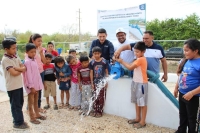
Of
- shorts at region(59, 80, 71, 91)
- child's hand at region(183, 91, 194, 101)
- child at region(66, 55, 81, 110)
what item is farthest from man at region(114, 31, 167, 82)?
shorts at region(59, 80, 71, 91)

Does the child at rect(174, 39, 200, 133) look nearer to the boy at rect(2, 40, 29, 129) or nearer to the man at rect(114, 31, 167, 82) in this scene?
the man at rect(114, 31, 167, 82)

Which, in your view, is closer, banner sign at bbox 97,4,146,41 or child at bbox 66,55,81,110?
child at bbox 66,55,81,110

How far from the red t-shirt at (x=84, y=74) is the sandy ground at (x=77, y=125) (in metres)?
0.75

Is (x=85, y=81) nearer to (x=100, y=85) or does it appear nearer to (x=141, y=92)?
(x=100, y=85)

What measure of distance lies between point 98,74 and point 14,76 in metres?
1.59

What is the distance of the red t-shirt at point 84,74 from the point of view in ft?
14.2

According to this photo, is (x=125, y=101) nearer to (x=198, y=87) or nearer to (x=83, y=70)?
(x=83, y=70)

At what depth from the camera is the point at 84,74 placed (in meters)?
4.34

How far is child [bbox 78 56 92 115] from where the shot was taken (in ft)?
14.2

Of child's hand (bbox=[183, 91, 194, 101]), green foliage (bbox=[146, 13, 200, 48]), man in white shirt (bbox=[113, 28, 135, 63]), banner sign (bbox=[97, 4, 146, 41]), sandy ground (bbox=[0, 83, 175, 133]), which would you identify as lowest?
sandy ground (bbox=[0, 83, 175, 133])

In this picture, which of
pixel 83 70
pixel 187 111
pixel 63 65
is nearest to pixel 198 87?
pixel 187 111

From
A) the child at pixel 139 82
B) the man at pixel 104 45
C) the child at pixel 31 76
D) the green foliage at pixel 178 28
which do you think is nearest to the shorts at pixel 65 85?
the child at pixel 31 76

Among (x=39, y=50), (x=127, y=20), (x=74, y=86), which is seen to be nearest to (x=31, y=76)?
(x=39, y=50)

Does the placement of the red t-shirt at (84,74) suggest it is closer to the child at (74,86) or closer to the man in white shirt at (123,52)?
the child at (74,86)
